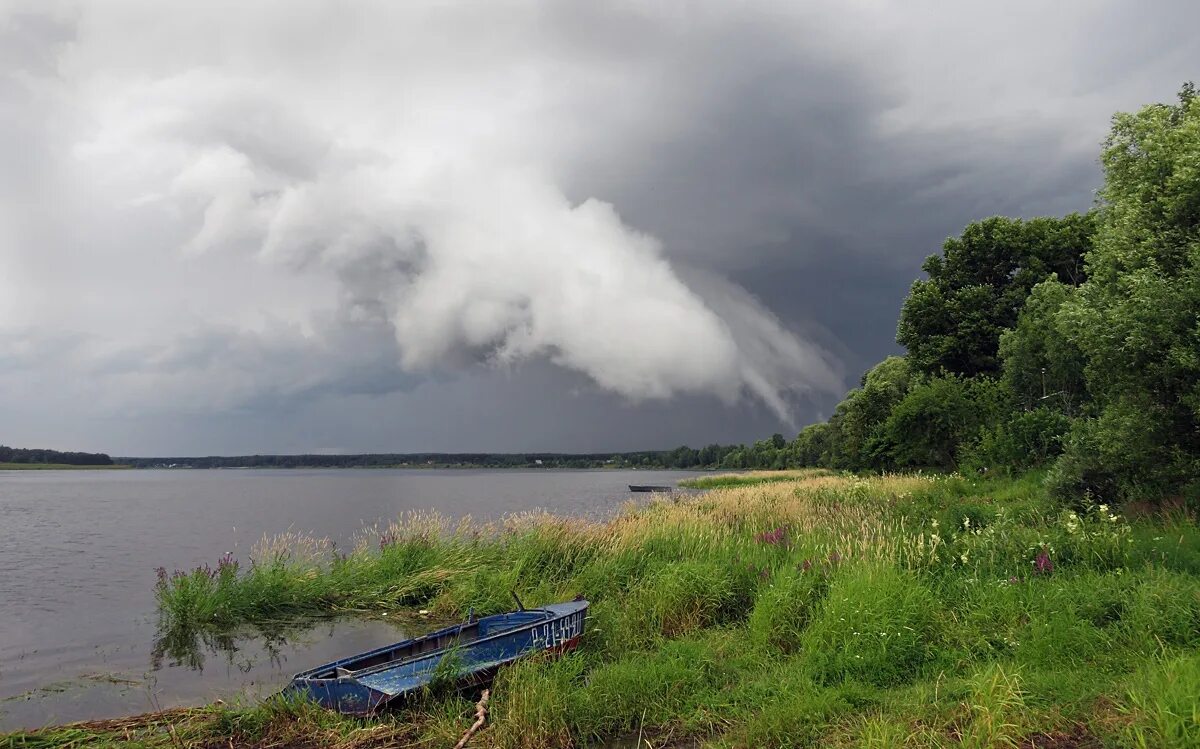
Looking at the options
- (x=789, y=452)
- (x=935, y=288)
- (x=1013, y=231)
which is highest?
(x=1013, y=231)

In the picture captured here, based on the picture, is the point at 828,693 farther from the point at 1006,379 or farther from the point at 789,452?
the point at 789,452

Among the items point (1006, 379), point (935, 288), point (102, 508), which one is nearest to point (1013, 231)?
point (935, 288)

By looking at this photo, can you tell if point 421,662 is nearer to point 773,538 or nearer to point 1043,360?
point 773,538

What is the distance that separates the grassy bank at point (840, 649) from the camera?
21.1 feet

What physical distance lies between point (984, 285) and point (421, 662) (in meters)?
45.0

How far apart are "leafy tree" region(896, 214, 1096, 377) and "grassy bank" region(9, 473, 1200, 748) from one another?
3280 centimetres

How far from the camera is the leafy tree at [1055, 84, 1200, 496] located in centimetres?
1458

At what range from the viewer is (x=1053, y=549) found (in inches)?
439

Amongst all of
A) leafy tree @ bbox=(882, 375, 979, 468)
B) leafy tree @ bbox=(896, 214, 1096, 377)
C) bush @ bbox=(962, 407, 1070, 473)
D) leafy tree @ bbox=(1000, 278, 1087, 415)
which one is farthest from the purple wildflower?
leafy tree @ bbox=(896, 214, 1096, 377)

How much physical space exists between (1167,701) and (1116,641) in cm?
299

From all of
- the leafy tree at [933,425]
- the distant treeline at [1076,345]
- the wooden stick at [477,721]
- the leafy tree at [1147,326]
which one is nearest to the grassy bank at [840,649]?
the wooden stick at [477,721]

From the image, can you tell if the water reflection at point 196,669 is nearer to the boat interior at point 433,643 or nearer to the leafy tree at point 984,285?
the boat interior at point 433,643

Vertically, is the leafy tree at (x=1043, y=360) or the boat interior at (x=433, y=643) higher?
the leafy tree at (x=1043, y=360)

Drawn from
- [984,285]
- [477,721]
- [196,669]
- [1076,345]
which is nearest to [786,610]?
[477,721]
